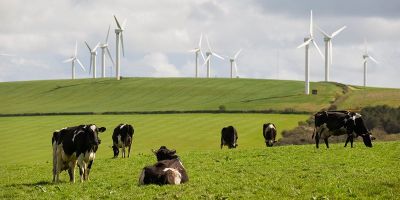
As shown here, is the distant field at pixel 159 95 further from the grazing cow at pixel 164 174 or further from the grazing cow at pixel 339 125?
the grazing cow at pixel 164 174

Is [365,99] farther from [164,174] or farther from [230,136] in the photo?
[164,174]

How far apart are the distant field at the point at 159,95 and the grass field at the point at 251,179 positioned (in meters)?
60.6

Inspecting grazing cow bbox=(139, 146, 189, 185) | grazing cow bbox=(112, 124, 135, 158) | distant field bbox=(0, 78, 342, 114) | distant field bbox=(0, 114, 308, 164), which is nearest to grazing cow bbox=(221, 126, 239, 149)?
grazing cow bbox=(112, 124, 135, 158)

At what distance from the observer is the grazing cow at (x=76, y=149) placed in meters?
20.8

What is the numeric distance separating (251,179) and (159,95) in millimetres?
99881

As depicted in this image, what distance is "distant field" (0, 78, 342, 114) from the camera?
99.3 metres

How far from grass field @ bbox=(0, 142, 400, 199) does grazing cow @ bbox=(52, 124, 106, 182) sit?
54 centimetres

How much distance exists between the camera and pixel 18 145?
6009 cm

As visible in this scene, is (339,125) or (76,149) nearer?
(76,149)

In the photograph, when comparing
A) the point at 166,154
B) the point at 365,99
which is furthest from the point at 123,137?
the point at 365,99

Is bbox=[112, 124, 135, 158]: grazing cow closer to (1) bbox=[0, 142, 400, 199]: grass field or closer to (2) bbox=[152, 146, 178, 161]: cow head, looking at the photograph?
(1) bbox=[0, 142, 400, 199]: grass field

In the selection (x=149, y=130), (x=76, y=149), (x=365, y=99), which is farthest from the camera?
(x=365, y=99)

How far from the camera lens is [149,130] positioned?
A: 69.4m

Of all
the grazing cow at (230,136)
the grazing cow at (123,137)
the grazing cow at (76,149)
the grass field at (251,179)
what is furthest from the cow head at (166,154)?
the grazing cow at (230,136)
